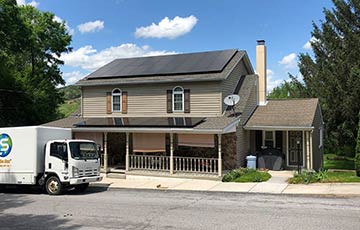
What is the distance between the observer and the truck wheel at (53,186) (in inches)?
604

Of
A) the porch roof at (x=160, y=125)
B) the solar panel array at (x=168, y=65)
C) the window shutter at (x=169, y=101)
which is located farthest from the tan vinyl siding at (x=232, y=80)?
the window shutter at (x=169, y=101)

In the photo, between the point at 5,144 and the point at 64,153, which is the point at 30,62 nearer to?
the point at 5,144

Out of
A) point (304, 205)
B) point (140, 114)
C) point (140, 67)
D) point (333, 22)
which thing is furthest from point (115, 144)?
point (333, 22)

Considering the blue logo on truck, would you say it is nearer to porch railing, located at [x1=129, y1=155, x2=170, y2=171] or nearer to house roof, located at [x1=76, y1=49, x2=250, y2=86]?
porch railing, located at [x1=129, y1=155, x2=170, y2=171]

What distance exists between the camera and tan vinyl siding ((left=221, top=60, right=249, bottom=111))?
2119 cm

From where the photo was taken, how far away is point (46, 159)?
51.4 feet

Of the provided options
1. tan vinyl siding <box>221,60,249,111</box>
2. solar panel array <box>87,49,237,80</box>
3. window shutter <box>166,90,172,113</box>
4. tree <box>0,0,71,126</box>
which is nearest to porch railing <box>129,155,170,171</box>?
window shutter <box>166,90,172,113</box>

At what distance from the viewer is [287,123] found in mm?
19828

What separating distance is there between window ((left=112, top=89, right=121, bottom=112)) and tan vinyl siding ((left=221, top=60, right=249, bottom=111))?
21.8 feet

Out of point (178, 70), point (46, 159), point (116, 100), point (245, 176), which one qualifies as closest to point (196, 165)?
point (245, 176)

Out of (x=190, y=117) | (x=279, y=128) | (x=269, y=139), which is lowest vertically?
(x=269, y=139)

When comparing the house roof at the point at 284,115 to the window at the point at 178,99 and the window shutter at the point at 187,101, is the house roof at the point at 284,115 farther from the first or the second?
the window at the point at 178,99

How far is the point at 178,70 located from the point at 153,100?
2323 mm

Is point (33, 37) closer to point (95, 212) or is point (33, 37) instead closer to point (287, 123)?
point (287, 123)
